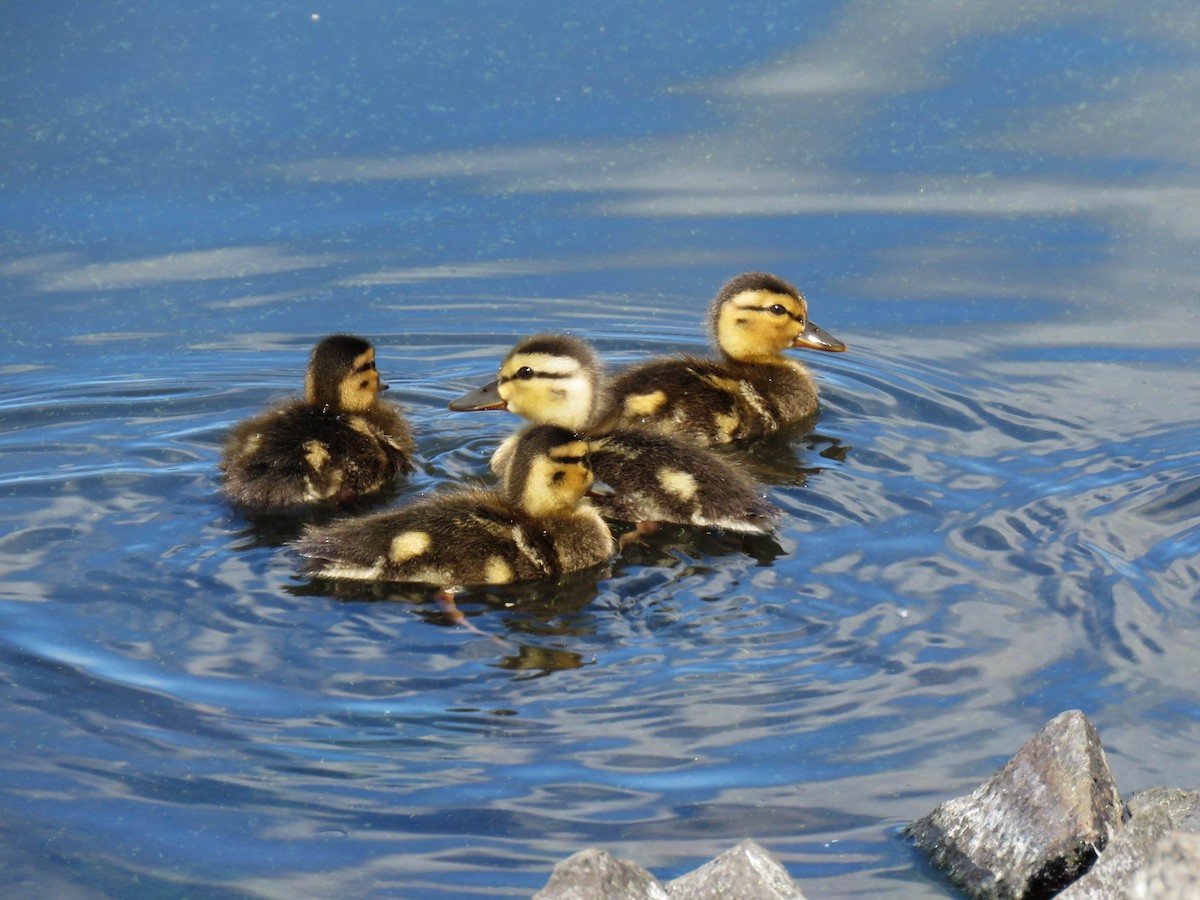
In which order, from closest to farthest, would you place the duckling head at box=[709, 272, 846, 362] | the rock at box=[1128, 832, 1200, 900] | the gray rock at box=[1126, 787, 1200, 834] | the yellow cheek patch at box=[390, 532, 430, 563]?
the rock at box=[1128, 832, 1200, 900] < the gray rock at box=[1126, 787, 1200, 834] < the yellow cheek patch at box=[390, 532, 430, 563] < the duckling head at box=[709, 272, 846, 362]

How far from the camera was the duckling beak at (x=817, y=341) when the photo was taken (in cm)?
566

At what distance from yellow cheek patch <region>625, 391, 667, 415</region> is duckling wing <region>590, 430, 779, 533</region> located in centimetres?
38

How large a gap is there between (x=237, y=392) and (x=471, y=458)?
791 millimetres

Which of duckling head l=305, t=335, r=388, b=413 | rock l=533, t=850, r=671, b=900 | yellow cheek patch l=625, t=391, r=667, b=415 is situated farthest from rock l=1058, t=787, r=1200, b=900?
duckling head l=305, t=335, r=388, b=413

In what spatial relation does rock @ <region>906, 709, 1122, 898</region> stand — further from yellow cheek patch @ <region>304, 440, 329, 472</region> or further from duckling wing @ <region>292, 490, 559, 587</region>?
yellow cheek patch @ <region>304, 440, 329, 472</region>

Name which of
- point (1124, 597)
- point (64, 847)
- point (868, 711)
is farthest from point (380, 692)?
point (1124, 597)

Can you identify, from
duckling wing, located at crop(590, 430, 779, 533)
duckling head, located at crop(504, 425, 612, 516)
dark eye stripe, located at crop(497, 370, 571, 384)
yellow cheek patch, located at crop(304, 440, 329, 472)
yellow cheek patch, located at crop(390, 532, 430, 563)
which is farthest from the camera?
dark eye stripe, located at crop(497, 370, 571, 384)

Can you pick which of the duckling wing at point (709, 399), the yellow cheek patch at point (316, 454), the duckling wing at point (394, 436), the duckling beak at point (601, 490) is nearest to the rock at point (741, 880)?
the duckling beak at point (601, 490)

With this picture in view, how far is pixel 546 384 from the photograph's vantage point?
505cm

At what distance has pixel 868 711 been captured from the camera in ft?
11.5

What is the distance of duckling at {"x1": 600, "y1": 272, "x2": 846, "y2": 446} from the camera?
525cm

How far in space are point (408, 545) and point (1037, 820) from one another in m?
1.76

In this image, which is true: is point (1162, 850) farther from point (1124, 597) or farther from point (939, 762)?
point (1124, 597)

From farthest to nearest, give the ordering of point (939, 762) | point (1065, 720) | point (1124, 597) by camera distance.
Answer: point (1124, 597), point (939, 762), point (1065, 720)
